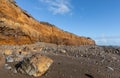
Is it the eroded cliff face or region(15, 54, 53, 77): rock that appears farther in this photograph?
the eroded cliff face

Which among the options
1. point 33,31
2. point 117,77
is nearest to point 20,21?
point 33,31

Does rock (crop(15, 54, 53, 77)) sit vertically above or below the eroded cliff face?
below

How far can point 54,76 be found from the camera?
1331 cm

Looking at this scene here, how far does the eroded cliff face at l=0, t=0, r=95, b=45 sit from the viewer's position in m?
20.4

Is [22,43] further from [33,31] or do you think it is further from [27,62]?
[27,62]

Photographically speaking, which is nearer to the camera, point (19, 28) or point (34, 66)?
point (34, 66)

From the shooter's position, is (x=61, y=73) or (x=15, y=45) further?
(x=15, y=45)

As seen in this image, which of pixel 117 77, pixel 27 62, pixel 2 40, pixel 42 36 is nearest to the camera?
pixel 27 62

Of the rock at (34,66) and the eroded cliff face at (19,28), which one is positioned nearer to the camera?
the rock at (34,66)

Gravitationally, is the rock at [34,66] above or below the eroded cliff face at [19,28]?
below

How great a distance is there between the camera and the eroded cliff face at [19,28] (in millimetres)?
20422

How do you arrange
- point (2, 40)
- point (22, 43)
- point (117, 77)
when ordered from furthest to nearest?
point (22, 43) < point (2, 40) < point (117, 77)

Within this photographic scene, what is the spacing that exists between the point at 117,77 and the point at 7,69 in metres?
5.58

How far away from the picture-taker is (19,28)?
69.2 feet
